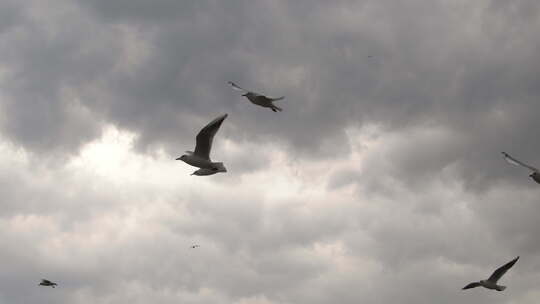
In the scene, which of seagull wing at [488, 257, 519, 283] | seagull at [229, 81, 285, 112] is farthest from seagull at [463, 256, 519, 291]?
seagull at [229, 81, 285, 112]

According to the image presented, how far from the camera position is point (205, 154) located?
6775cm

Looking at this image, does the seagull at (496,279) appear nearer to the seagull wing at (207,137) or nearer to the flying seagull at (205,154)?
the flying seagull at (205,154)

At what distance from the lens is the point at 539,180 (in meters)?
64.9

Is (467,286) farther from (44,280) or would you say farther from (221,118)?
(44,280)

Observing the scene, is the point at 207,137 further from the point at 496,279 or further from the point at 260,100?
the point at 496,279

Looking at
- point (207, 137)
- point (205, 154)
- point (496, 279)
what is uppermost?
point (207, 137)

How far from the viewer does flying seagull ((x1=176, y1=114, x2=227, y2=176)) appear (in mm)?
66250

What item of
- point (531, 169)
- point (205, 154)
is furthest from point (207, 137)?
point (531, 169)

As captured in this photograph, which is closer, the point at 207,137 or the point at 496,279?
the point at 207,137

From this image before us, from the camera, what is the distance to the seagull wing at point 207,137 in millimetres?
66125

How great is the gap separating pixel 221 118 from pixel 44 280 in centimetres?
7840

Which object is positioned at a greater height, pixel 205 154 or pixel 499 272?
pixel 205 154

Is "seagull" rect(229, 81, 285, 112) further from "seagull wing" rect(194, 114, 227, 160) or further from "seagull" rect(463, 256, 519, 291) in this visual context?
"seagull" rect(463, 256, 519, 291)

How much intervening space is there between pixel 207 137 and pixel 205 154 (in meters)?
1.84
